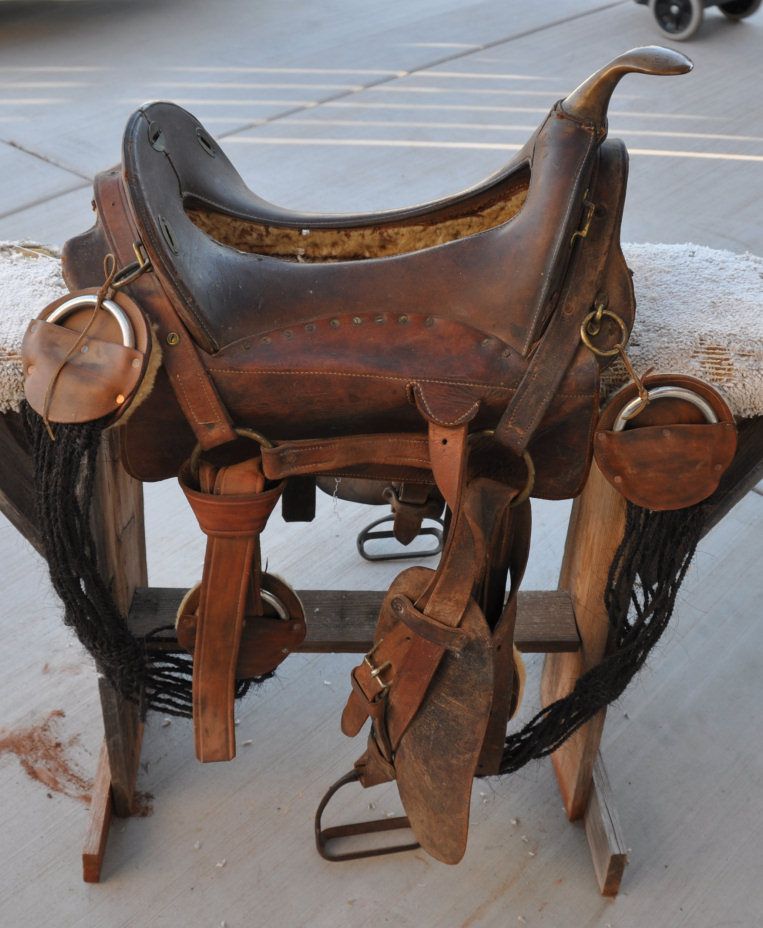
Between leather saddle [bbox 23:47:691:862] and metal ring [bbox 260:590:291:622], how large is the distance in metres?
0.09

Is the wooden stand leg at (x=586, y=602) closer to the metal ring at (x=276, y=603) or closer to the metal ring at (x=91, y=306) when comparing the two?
the metal ring at (x=276, y=603)

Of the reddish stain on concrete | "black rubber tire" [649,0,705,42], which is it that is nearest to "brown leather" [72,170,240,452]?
the reddish stain on concrete

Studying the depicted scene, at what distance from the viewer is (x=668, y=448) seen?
110 cm

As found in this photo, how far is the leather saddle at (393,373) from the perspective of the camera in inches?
42.3

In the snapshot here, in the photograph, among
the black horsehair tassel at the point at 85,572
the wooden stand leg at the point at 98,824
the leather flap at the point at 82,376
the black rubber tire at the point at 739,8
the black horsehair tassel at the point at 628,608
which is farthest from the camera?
the black rubber tire at the point at 739,8

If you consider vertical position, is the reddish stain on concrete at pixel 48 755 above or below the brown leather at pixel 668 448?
below

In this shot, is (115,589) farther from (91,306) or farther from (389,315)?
(389,315)

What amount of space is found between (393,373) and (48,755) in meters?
1.02

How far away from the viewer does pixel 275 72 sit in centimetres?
415

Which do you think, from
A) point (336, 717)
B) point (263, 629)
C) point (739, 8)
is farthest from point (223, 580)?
point (739, 8)

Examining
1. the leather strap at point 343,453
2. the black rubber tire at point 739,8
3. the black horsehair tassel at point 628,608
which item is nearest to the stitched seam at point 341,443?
the leather strap at point 343,453

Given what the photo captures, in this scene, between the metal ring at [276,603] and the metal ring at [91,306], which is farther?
the metal ring at [276,603]

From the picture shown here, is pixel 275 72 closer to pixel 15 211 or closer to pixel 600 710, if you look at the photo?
pixel 15 211

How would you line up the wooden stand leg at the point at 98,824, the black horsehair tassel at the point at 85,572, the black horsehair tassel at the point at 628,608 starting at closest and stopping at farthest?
the black horsehair tassel at the point at 85,572
the black horsehair tassel at the point at 628,608
the wooden stand leg at the point at 98,824
